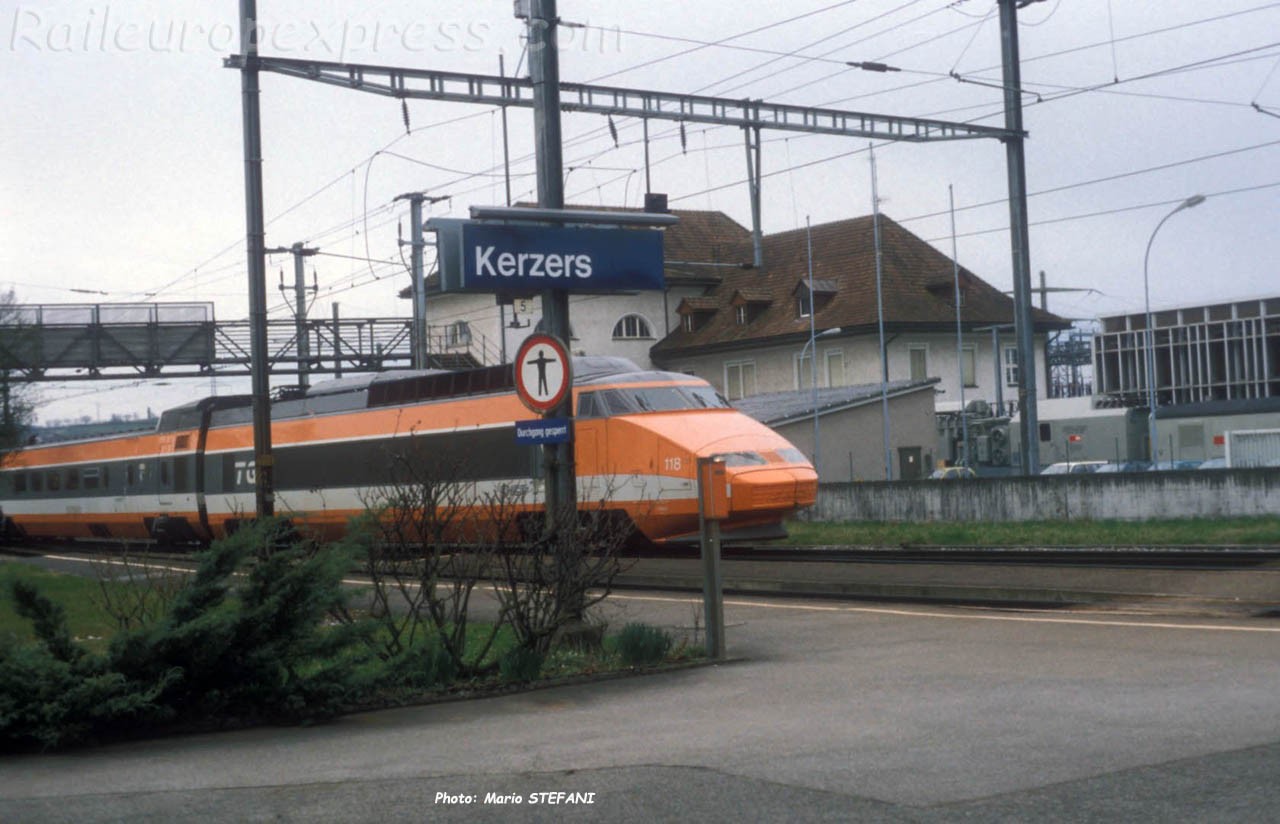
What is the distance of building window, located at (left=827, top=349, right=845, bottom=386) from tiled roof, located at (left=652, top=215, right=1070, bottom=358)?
143 cm

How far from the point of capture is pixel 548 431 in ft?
43.1

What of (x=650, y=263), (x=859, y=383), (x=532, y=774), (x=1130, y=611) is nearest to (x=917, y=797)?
(x=532, y=774)

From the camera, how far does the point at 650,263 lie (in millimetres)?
14375

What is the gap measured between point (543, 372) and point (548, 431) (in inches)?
20.6

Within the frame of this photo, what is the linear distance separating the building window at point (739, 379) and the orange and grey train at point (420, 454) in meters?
30.9

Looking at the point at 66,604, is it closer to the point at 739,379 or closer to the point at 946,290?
the point at 739,379

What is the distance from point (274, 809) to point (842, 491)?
3169cm

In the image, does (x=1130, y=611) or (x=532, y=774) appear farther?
(x=1130, y=611)

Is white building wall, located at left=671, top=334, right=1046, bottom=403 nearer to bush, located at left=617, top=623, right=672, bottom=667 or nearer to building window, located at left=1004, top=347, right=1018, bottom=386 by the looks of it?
building window, located at left=1004, top=347, right=1018, bottom=386

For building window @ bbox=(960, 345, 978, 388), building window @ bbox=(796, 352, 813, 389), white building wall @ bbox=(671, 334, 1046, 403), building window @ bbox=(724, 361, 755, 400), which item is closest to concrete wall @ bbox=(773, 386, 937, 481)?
white building wall @ bbox=(671, 334, 1046, 403)

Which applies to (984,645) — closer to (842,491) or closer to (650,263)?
(650,263)

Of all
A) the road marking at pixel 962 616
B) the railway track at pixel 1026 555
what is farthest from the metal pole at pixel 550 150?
the railway track at pixel 1026 555

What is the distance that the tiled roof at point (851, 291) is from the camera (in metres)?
64.2

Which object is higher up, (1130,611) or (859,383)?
(859,383)
